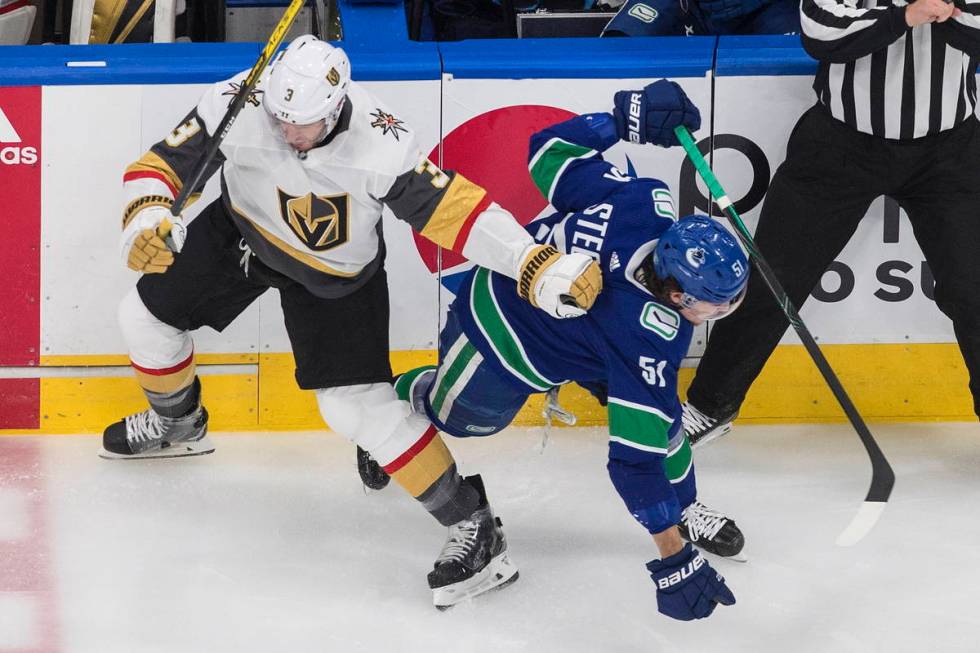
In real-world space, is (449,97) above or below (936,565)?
above

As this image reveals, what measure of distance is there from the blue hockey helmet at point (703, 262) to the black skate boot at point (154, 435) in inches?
57.1

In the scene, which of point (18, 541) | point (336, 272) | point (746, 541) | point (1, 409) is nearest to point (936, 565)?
point (746, 541)

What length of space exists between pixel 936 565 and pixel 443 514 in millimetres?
1157

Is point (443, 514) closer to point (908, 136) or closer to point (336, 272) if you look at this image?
point (336, 272)

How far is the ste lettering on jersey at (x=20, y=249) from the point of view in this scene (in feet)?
13.0

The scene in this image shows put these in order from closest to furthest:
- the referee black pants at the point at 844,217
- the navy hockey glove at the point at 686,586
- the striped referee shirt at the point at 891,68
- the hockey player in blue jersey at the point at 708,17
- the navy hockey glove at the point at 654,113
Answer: the navy hockey glove at the point at 686,586 < the navy hockey glove at the point at 654,113 < the striped referee shirt at the point at 891,68 < the referee black pants at the point at 844,217 < the hockey player in blue jersey at the point at 708,17

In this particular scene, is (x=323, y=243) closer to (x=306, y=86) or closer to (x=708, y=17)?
(x=306, y=86)

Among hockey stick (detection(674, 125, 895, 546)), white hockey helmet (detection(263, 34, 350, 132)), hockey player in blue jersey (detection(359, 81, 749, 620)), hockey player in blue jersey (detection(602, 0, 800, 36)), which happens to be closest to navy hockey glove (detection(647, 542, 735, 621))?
hockey player in blue jersey (detection(359, 81, 749, 620))

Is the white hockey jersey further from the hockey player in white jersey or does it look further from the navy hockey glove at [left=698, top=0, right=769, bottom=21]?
the navy hockey glove at [left=698, top=0, right=769, bottom=21]

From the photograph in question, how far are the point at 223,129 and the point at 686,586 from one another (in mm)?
1360

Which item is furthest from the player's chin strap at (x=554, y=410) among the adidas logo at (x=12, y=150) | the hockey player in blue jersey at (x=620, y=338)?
the adidas logo at (x=12, y=150)

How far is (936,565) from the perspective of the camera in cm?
340

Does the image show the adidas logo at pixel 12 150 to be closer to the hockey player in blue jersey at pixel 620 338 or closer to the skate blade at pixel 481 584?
the hockey player in blue jersey at pixel 620 338

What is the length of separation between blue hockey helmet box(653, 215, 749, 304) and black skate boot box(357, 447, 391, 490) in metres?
1.05
